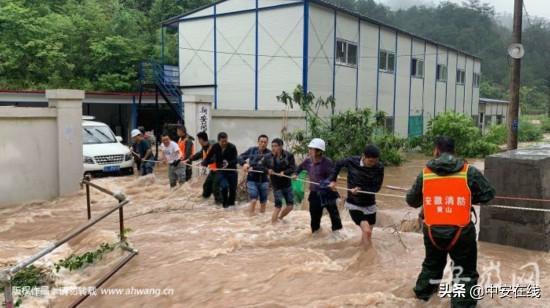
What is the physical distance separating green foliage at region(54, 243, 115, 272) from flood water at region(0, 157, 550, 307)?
0.09 metres

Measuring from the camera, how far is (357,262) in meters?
6.36

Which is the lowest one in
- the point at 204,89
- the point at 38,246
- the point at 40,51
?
the point at 38,246

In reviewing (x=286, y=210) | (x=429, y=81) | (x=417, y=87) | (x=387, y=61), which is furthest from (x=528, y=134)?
(x=286, y=210)

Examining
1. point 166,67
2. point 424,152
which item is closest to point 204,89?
point 166,67

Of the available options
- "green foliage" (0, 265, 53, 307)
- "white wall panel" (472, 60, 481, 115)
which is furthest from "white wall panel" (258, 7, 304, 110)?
"white wall panel" (472, 60, 481, 115)

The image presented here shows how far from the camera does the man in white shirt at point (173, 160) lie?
36.6 ft

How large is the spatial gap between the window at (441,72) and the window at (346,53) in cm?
1080

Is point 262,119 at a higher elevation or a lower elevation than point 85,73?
lower

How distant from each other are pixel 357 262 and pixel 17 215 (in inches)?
274

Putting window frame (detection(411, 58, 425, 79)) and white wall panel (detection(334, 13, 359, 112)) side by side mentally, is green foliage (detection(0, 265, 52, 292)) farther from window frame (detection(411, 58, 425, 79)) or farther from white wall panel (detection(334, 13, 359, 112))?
window frame (detection(411, 58, 425, 79))

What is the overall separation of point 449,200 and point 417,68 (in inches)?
973

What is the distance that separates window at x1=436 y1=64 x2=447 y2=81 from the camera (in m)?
30.4

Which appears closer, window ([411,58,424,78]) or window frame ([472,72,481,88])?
window ([411,58,424,78])

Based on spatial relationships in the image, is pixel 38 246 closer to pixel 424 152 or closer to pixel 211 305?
pixel 211 305
